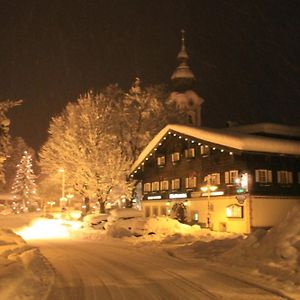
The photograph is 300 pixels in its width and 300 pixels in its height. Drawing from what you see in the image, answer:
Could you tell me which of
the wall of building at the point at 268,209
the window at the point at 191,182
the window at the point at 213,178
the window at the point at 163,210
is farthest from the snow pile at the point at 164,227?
the window at the point at 163,210

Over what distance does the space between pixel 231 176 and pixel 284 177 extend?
16.4ft

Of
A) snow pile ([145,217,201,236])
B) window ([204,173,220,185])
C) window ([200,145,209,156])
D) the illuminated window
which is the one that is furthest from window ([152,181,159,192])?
snow pile ([145,217,201,236])

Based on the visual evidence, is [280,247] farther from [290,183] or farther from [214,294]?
[290,183]

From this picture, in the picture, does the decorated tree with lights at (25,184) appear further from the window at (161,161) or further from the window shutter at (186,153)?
the window shutter at (186,153)

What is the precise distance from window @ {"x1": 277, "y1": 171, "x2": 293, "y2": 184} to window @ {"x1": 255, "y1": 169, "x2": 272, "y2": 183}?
1.17 meters

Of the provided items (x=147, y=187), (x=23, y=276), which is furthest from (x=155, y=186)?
(x=23, y=276)

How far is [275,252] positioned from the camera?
17.8 m

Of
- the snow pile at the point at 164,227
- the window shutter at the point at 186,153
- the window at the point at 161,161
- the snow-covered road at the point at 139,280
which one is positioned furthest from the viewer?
the window at the point at 161,161

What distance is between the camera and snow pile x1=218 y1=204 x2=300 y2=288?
15930 millimetres

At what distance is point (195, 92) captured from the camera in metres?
80.2

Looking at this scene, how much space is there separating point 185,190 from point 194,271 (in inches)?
1290

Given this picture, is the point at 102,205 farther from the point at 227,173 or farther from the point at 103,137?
the point at 227,173

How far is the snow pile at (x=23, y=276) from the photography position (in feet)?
41.1

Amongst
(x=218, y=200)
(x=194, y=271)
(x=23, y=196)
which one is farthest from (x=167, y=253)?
(x=23, y=196)
